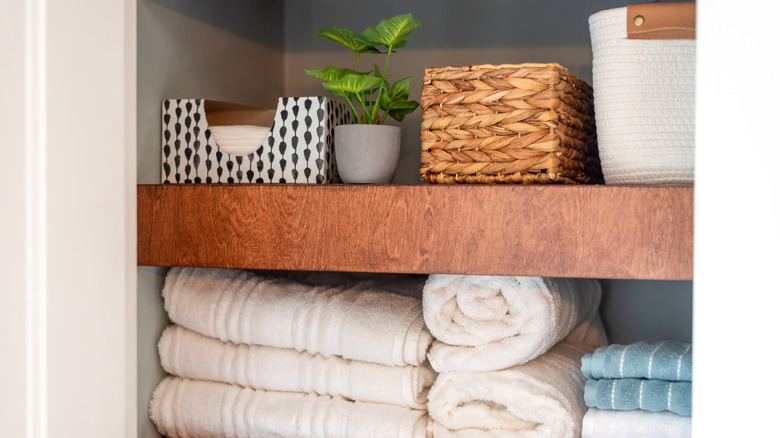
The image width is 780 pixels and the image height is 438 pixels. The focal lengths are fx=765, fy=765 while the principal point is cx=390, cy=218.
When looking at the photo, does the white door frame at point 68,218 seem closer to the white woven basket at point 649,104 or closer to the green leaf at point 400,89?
the green leaf at point 400,89

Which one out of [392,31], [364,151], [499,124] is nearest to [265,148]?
[364,151]

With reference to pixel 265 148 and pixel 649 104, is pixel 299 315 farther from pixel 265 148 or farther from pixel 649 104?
pixel 649 104

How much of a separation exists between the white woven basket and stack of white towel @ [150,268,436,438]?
1.25 ft

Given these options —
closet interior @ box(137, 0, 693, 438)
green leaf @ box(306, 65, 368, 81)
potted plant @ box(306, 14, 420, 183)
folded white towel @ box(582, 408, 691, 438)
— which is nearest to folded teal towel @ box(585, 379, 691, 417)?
folded white towel @ box(582, 408, 691, 438)

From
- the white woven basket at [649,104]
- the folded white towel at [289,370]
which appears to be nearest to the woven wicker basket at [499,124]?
the white woven basket at [649,104]

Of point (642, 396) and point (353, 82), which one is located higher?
point (353, 82)

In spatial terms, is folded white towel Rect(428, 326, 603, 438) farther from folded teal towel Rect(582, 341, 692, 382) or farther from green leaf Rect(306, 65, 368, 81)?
green leaf Rect(306, 65, 368, 81)

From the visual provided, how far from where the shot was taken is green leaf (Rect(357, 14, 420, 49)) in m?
1.02

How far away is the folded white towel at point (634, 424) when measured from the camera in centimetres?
96

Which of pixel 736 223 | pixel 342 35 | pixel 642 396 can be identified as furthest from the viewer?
pixel 342 35

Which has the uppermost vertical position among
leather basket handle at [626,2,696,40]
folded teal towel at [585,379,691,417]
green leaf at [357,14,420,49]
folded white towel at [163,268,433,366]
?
green leaf at [357,14,420,49]

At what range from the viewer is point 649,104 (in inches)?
36.1

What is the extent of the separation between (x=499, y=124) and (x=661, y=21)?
0.22 meters

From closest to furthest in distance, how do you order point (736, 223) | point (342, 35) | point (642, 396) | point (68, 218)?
point (736, 223) < point (68, 218) < point (642, 396) < point (342, 35)
